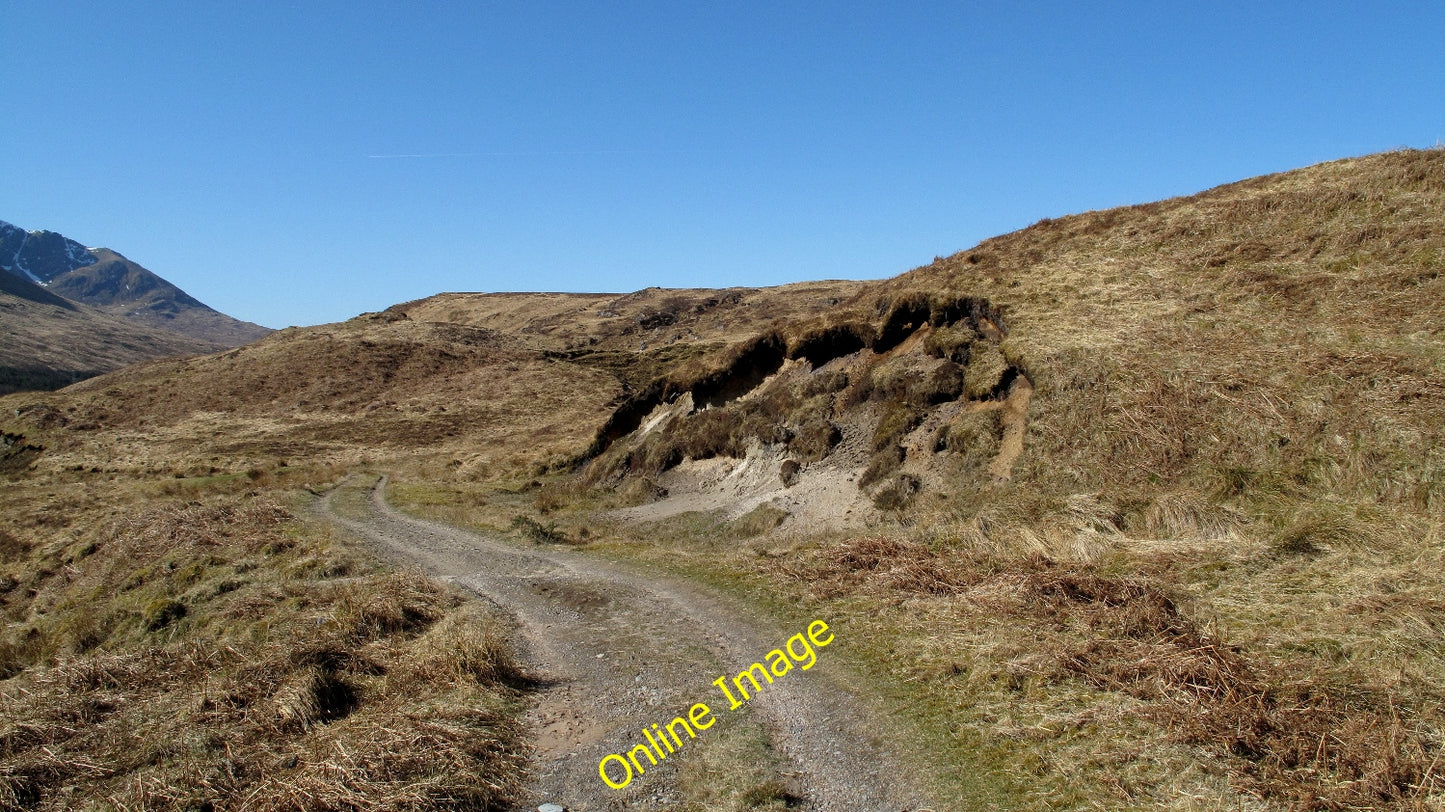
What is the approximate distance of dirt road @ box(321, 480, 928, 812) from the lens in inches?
247

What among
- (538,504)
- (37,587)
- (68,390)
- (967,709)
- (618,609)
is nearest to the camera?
(967,709)

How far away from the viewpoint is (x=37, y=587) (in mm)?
23422

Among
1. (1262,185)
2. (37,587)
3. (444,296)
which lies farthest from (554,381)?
(444,296)

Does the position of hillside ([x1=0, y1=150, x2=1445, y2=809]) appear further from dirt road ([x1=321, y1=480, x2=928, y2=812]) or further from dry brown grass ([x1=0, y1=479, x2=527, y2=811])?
dry brown grass ([x1=0, y1=479, x2=527, y2=811])

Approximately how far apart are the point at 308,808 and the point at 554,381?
7220cm

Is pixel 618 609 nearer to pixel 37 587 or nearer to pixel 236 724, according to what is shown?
pixel 236 724

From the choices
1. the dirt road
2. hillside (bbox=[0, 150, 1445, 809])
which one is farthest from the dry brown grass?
hillside (bbox=[0, 150, 1445, 809])

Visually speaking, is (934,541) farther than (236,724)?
Yes

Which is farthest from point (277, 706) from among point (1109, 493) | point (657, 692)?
point (1109, 493)

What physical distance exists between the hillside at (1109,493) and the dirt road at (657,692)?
1.86 ft

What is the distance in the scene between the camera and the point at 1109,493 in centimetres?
1339

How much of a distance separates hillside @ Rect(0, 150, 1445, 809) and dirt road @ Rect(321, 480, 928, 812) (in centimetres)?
57

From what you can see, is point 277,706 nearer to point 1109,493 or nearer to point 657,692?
point 657,692

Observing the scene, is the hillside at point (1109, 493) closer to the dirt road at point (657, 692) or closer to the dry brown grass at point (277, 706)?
the dirt road at point (657, 692)
